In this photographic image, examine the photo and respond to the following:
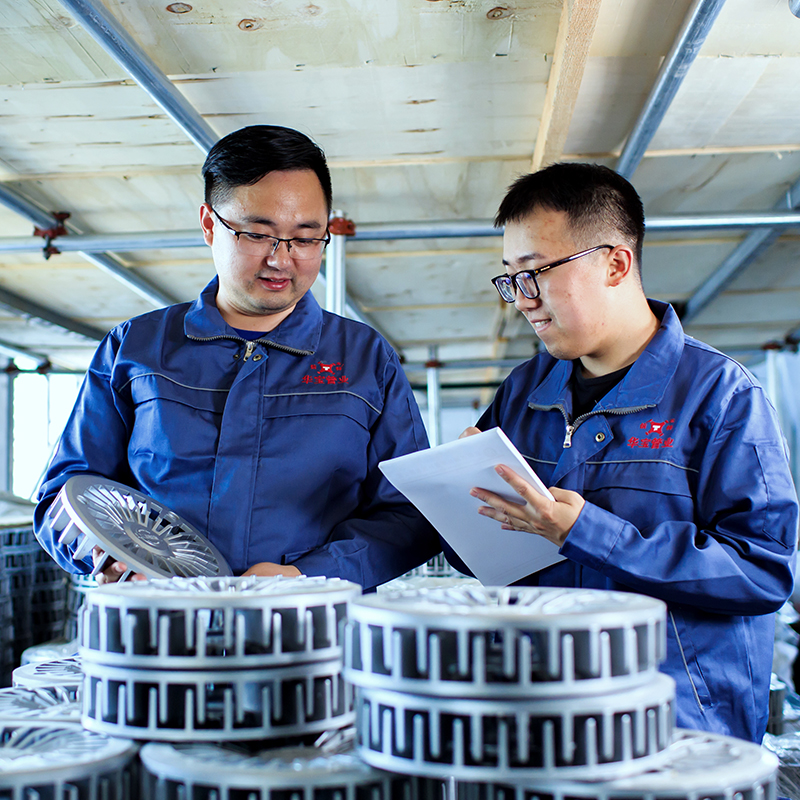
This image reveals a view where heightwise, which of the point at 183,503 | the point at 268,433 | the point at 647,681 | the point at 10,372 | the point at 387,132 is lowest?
the point at 647,681

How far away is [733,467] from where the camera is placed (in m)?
1.35

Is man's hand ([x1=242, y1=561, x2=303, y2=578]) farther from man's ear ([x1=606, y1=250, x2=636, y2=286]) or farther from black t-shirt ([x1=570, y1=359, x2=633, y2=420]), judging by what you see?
man's ear ([x1=606, y1=250, x2=636, y2=286])

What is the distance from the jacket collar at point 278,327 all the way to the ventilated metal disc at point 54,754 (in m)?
1.00

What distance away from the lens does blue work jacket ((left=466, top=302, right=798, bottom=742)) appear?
1271 millimetres

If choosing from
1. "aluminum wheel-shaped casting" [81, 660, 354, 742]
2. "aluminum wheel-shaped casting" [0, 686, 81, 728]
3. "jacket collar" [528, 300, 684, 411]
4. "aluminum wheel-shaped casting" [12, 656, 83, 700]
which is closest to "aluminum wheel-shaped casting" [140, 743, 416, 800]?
"aluminum wheel-shaped casting" [81, 660, 354, 742]

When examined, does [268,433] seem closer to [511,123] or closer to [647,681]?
[647,681]

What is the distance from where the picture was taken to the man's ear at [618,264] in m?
1.56

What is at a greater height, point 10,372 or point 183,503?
point 10,372

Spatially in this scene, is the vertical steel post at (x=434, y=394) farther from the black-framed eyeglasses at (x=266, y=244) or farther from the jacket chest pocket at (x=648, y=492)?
the jacket chest pocket at (x=648, y=492)

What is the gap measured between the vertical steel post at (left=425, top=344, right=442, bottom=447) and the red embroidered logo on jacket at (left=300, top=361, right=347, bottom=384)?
4628 mm

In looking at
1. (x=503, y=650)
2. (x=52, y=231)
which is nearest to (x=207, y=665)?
(x=503, y=650)

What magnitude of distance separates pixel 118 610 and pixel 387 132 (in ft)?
8.46

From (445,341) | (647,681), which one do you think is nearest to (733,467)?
(647,681)

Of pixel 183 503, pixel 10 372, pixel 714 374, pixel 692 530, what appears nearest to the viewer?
pixel 692 530
